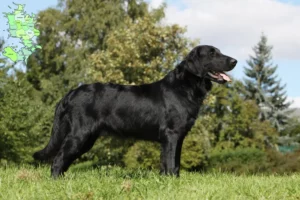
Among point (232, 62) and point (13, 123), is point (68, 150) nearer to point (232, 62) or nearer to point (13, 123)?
point (232, 62)

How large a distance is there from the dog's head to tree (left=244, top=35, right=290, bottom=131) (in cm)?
4433

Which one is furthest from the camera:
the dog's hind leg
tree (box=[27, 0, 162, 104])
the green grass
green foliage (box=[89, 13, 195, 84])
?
tree (box=[27, 0, 162, 104])

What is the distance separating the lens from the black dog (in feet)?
23.9

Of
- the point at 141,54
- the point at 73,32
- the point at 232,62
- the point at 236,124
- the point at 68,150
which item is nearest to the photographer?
the point at 68,150

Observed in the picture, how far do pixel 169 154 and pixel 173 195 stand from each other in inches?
72.7

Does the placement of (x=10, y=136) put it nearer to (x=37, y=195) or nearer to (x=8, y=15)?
(x=8, y=15)

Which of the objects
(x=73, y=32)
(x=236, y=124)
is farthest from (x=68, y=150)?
(x=236, y=124)

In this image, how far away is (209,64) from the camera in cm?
751

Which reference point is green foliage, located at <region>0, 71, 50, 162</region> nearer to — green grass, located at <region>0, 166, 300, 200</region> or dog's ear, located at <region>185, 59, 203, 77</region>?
dog's ear, located at <region>185, 59, 203, 77</region>

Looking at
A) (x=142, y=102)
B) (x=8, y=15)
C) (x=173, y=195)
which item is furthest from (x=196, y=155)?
(x=173, y=195)

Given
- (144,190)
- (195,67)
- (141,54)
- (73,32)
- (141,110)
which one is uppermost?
(73,32)

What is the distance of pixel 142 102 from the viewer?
24.6 ft

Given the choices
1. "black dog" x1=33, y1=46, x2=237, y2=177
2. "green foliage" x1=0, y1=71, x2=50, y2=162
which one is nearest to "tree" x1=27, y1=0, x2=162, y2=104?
"green foliage" x1=0, y1=71, x2=50, y2=162

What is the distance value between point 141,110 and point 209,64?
1.22 meters
